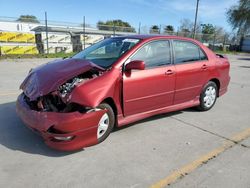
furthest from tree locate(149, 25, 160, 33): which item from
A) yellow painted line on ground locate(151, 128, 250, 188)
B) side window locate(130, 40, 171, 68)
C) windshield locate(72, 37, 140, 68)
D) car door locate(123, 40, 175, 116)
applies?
yellow painted line on ground locate(151, 128, 250, 188)

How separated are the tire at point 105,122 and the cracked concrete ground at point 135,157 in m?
0.15

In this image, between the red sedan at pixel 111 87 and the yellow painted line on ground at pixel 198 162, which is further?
the red sedan at pixel 111 87

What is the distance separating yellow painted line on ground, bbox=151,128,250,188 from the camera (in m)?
2.98

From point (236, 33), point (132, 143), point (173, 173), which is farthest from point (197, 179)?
point (236, 33)

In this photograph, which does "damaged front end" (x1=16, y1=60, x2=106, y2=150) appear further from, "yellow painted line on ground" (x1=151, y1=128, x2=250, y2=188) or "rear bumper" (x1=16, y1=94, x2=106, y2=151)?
"yellow painted line on ground" (x1=151, y1=128, x2=250, y2=188)

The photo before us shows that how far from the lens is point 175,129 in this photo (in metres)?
4.59

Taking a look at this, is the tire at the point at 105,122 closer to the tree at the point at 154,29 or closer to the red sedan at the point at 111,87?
the red sedan at the point at 111,87

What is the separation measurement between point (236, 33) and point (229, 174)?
46595mm

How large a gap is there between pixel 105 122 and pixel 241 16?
156 feet

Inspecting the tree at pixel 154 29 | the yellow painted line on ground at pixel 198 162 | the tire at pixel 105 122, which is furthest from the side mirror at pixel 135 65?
the tree at pixel 154 29

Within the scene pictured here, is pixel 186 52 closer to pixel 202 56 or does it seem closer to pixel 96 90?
pixel 202 56

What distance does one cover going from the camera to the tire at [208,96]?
5527 mm

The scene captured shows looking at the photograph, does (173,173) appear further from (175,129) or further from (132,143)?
(175,129)

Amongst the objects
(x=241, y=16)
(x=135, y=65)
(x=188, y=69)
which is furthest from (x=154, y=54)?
(x=241, y=16)
